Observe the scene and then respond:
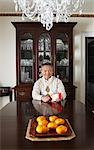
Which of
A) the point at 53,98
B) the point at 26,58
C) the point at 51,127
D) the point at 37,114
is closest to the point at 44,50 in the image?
the point at 26,58

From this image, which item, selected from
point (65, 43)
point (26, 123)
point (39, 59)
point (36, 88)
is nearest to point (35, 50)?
point (39, 59)

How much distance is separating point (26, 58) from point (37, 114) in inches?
97.3

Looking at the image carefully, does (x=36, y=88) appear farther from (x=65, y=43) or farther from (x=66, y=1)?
(x=65, y=43)

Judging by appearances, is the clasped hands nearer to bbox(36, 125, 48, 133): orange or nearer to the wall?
bbox(36, 125, 48, 133): orange

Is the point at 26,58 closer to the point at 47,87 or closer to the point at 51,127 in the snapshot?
the point at 47,87

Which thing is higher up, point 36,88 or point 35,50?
point 35,50

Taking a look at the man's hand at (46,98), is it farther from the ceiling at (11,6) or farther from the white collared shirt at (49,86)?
the ceiling at (11,6)

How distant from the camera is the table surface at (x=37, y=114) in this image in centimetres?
146

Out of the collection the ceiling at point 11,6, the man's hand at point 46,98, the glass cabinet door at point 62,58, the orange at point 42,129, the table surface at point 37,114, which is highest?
the ceiling at point 11,6

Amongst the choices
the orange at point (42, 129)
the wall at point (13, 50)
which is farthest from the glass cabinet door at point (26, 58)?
the orange at point (42, 129)

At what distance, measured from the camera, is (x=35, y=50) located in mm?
4668

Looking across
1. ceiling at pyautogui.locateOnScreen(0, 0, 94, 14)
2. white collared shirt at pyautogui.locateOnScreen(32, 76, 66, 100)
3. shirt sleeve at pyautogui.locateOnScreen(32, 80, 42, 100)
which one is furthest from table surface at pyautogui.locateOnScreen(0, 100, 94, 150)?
ceiling at pyautogui.locateOnScreen(0, 0, 94, 14)

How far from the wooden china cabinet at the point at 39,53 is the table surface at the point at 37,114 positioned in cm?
170

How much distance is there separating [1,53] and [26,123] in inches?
124
